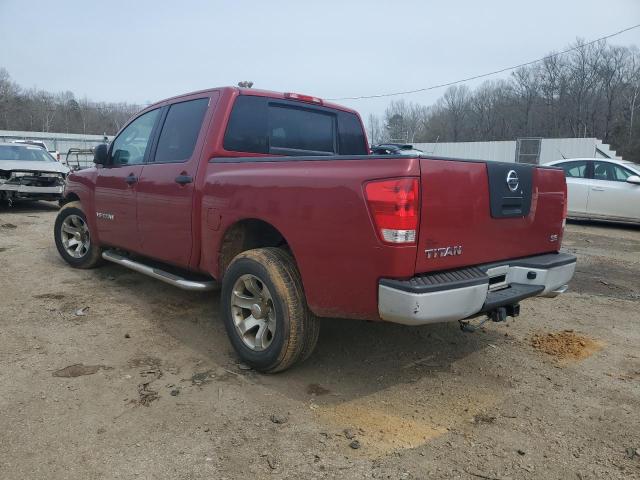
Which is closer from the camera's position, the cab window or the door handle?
the door handle

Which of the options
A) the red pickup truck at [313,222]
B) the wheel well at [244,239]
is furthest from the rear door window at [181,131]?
the wheel well at [244,239]

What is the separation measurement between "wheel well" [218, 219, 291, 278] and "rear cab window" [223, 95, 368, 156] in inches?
27.4

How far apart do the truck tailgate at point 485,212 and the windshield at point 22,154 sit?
41.4ft

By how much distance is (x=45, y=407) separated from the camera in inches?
117

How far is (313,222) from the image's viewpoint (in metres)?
2.94

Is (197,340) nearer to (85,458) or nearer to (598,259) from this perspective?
(85,458)

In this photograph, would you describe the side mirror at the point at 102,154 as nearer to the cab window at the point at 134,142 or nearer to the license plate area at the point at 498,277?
the cab window at the point at 134,142

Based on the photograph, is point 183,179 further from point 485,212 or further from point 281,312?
point 485,212

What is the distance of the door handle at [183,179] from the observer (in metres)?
3.99

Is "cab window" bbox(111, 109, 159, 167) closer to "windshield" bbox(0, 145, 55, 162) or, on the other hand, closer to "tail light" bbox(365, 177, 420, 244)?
"tail light" bbox(365, 177, 420, 244)

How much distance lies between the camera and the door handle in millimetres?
3992

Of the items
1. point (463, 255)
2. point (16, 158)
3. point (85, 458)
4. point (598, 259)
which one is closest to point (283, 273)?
point (463, 255)

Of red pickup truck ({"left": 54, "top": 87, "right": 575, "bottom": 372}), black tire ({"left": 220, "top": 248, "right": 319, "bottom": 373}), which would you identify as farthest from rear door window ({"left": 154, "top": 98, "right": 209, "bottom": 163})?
black tire ({"left": 220, "top": 248, "right": 319, "bottom": 373})

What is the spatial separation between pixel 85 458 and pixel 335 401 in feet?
4.61
